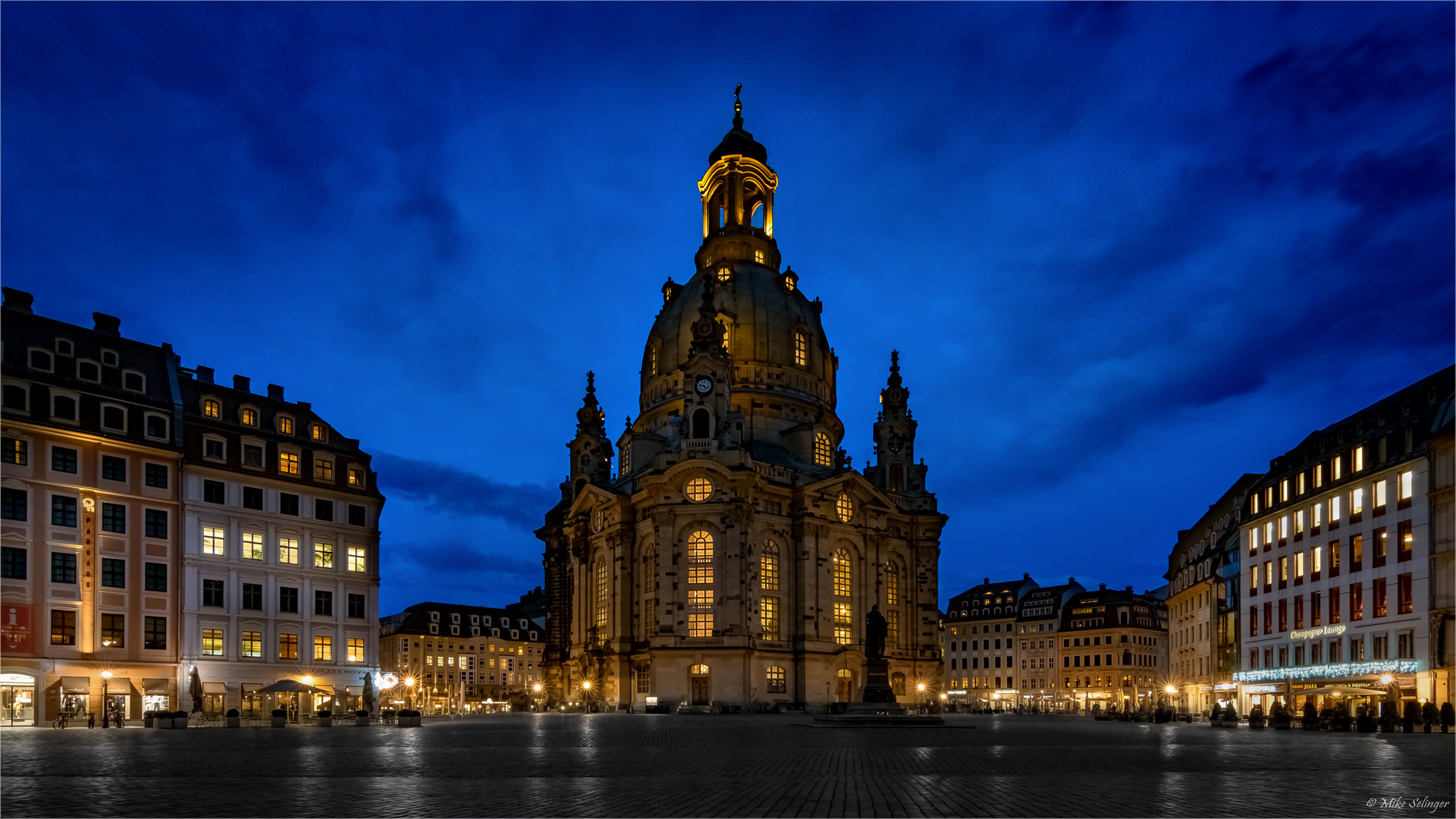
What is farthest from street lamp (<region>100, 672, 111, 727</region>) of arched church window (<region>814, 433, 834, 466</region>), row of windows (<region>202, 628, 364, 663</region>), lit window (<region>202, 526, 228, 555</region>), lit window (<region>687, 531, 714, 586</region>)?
arched church window (<region>814, 433, 834, 466</region>)

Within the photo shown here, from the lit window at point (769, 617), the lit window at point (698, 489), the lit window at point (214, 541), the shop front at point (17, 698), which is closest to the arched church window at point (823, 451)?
the lit window at point (698, 489)

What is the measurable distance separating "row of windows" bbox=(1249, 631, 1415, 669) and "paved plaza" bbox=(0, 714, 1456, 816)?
82.1 feet

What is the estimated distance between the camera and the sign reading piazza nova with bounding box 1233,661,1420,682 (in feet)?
203

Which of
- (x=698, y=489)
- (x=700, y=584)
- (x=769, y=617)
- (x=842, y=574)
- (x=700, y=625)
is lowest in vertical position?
(x=700, y=625)

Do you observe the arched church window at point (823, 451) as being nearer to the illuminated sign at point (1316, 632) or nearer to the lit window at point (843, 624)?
the lit window at point (843, 624)

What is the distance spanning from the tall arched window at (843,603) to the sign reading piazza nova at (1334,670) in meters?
39.3

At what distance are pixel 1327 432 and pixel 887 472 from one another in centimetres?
5464

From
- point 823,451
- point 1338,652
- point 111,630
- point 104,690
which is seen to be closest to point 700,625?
point 823,451

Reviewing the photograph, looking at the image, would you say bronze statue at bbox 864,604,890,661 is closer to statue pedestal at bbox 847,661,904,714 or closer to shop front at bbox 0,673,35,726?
statue pedestal at bbox 847,661,904,714

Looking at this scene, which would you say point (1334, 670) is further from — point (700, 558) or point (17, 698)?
point (17, 698)

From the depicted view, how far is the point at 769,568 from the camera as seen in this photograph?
109 meters

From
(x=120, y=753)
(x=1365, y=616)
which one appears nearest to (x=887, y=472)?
(x=1365, y=616)

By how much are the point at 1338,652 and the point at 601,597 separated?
68648mm

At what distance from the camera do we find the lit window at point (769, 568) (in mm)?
108188
